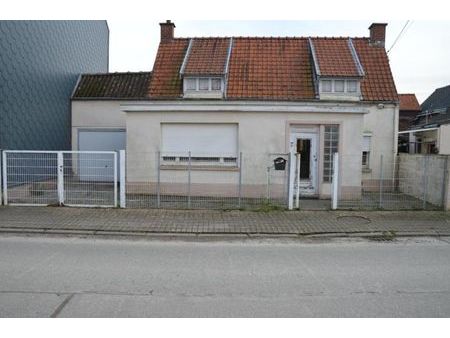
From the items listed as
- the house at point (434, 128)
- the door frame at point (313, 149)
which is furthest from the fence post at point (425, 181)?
the house at point (434, 128)

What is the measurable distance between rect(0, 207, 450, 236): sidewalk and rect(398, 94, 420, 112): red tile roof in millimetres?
28908

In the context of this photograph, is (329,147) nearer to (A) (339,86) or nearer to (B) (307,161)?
(B) (307,161)

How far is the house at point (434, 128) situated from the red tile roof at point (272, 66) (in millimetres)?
5530

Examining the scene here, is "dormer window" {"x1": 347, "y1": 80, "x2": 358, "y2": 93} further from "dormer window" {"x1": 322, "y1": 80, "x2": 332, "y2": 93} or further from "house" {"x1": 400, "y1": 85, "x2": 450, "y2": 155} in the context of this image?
"house" {"x1": 400, "y1": 85, "x2": 450, "y2": 155}

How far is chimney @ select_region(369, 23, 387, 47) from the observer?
47.0 ft

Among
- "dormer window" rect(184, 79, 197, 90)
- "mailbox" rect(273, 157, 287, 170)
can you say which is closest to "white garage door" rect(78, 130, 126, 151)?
"dormer window" rect(184, 79, 197, 90)

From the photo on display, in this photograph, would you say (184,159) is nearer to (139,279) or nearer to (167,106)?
(167,106)

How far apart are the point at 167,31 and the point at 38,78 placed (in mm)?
5432

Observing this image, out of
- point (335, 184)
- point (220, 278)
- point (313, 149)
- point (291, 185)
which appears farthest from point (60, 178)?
point (313, 149)

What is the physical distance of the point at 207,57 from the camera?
13.3 meters

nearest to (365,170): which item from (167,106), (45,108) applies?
(167,106)

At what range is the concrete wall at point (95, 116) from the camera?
15.1m

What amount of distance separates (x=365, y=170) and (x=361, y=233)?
273 inches

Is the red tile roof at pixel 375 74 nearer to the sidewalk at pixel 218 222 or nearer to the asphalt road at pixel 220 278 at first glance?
the sidewalk at pixel 218 222
